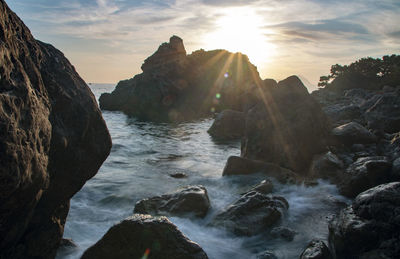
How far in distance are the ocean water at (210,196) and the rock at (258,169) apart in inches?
11.8

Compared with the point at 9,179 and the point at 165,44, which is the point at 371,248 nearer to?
the point at 9,179

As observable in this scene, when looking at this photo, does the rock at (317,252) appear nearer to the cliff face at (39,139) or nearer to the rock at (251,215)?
the rock at (251,215)

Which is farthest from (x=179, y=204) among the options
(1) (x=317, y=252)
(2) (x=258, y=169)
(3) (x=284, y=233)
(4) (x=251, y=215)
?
(2) (x=258, y=169)

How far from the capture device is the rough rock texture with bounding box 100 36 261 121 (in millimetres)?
58719

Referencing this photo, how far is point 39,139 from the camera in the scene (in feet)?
11.8

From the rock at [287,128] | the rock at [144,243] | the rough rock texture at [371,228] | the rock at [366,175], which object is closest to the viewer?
the rock at [144,243]

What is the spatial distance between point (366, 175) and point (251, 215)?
330cm

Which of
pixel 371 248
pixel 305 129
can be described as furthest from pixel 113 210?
pixel 305 129

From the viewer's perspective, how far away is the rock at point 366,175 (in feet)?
25.0

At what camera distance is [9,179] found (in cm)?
286

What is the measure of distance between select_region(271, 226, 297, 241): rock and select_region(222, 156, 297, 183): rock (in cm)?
338

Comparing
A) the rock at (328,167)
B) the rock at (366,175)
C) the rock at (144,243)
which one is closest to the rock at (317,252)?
the rock at (144,243)

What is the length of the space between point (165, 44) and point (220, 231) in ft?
196

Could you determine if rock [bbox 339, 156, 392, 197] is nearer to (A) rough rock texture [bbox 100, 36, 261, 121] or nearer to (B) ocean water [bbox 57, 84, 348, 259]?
(B) ocean water [bbox 57, 84, 348, 259]
